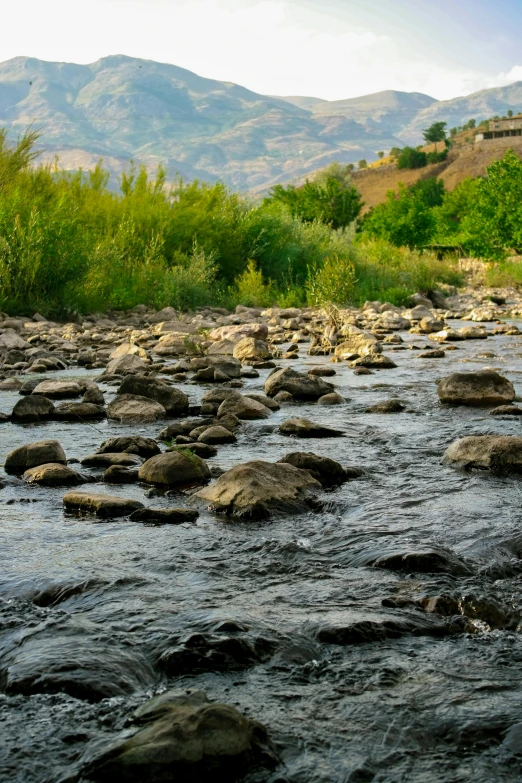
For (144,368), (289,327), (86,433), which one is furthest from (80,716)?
(289,327)

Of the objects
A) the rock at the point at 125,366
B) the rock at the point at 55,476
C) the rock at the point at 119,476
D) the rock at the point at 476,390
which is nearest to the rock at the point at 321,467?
the rock at the point at 119,476

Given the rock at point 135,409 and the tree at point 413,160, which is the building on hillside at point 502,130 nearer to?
the tree at point 413,160

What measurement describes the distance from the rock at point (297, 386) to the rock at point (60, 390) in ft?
6.50

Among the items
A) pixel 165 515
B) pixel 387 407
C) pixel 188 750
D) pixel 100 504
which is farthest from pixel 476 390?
pixel 188 750

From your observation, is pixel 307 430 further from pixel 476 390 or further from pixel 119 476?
pixel 476 390

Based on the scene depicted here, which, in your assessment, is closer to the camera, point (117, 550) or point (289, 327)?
Result: point (117, 550)

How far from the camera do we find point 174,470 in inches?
204

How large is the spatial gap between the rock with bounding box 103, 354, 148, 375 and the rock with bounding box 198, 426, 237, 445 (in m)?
4.09

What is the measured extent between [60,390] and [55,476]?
352 centimetres

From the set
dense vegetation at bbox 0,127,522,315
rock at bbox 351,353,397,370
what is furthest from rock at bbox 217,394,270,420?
dense vegetation at bbox 0,127,522,315

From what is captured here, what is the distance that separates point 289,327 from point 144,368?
22.3 feet

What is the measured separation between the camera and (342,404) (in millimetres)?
8305

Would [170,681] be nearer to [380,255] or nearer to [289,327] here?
[289,327]

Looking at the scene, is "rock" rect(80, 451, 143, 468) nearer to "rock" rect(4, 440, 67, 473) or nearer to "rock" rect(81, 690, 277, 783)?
"rock" rect(4, 440, 67, 473)
